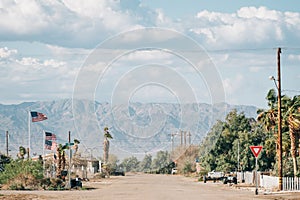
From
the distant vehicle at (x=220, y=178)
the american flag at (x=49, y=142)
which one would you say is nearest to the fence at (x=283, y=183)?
the distant vehicle at (x=220, y=178)

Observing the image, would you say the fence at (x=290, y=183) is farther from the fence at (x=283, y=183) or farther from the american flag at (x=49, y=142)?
the american flag at (x=49, y=142)

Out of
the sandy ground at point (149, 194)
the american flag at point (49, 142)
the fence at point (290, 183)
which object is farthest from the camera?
the american flag at point (49, 142)

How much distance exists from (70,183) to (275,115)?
20.1m

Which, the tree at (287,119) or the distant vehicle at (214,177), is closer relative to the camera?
the tree at (287,119)

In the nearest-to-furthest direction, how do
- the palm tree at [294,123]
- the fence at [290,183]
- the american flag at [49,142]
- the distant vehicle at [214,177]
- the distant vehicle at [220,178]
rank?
1. the fence at [290,183]
2. the palm tree at [294,123]
3. the distant vehicle at [220,178]
4. the american flag at [49,142]
5. the distant vehicle at [214,177]

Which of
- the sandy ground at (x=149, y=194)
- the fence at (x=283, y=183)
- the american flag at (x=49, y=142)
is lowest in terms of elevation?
the sandy ground at (x=149, y=194)

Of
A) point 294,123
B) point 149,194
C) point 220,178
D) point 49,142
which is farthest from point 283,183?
point 49,142

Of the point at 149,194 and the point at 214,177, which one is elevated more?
the point at 149,194

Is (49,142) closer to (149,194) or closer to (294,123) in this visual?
(294,123)

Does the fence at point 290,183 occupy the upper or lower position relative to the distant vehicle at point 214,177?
upper

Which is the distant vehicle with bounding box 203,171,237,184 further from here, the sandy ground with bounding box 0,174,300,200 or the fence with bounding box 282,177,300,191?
the fence with bounding box 282,177,300,191

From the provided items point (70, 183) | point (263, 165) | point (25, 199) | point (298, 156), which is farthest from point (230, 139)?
point (25, 199)

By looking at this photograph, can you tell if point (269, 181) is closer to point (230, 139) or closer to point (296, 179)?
point (296, 179)

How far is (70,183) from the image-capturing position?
61.0m
